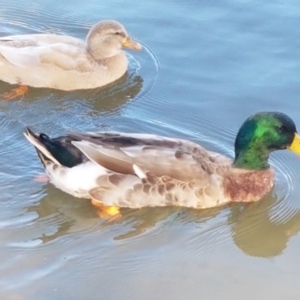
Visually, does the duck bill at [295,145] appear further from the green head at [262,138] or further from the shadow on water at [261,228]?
the shadow on water at [261,228]

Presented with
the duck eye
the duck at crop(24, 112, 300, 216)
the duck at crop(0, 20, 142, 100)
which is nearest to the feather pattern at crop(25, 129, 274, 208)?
the duck at crop(24, 112, 300, 216)

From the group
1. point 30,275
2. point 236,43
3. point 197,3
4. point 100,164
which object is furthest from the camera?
point 197,3

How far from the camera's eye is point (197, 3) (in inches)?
337

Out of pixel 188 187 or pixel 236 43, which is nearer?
pixel 188 187

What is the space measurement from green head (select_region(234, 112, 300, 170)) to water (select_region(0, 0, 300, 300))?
29cm

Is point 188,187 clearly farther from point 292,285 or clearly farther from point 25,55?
point 25,55

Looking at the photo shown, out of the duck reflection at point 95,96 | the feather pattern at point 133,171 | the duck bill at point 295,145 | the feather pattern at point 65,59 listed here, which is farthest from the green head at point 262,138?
the feather pattern at point 65,59

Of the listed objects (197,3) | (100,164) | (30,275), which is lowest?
(30,275)

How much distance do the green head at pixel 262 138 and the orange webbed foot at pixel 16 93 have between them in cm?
203

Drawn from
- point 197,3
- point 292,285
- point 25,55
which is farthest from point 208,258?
point 197,3

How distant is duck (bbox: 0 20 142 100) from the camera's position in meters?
7.13

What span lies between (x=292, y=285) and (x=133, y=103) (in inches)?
99.2

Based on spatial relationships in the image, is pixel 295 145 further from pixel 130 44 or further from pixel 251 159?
pixel 130 44

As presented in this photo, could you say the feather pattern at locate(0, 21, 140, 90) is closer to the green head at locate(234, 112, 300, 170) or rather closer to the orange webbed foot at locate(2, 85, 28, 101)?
the orange webbed foot at locate(2, 85, 28, 101)
